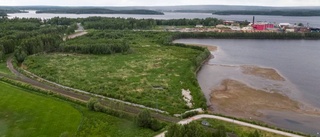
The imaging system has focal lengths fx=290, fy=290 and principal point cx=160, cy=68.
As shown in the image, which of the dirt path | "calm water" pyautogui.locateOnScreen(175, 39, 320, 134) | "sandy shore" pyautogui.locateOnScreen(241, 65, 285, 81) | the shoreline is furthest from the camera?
"sandy shore" pyautogui.locateOnScreen(241, 65, 285, 81)

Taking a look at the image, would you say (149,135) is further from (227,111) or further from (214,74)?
(214,74)

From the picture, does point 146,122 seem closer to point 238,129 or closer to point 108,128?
point 108,128

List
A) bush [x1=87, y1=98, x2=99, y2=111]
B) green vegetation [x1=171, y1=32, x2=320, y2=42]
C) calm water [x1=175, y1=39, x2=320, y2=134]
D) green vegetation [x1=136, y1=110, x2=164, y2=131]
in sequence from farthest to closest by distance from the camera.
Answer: green vegetation [x1=171, y1=32, x2=320, y2=42], calm water [x1=175, y1=39, x2=320, y2=134], bush [x1=87, y1=98, x2=99, y2=111], green vegetation [x1=136, y1=110, x2=164, y2=131]

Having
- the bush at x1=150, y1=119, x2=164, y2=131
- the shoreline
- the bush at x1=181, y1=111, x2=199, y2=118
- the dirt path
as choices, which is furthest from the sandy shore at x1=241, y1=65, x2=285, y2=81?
the bush at x1=150, y1=119, x2=164, y2=131

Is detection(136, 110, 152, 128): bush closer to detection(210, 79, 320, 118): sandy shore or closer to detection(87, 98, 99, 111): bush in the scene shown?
detection(87, 98, 99, 111): bush

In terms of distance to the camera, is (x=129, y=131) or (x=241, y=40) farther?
(x=241, y=40)

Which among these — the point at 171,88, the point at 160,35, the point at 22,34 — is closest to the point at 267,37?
the point at 160,35

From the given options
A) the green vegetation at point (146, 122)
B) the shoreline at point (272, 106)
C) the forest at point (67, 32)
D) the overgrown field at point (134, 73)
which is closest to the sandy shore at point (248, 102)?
the shoreline at point (272, 106)
